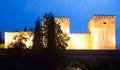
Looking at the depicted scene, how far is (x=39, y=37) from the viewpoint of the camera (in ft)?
127

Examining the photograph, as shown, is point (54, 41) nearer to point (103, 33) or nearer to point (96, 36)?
point (96, 36)

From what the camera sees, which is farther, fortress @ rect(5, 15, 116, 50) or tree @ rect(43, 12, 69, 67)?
fortress @ rect(5, 15, 116, 50)

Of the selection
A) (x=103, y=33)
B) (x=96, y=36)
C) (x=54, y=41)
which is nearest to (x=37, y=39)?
(x=54, y=41)

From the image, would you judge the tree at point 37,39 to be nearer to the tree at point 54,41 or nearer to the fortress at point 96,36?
the tree at point 54,41

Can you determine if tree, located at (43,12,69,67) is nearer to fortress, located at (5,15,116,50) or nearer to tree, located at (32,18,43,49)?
tree, located at (32,18,43,49)

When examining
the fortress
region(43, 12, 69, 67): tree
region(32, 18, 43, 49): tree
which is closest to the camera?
region(43, 12, 69, 67): tree

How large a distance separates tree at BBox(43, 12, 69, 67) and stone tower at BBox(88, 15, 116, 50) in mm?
16510

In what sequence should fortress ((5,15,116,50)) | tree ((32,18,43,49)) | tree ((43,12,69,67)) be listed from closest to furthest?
tree ((43,12,69,67))
tree ((32,18,43,49))
fortress ((5,15,116,50))

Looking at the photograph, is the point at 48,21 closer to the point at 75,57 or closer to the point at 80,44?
the point at 75,57

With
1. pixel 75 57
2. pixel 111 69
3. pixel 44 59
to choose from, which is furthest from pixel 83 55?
pixel 44 59

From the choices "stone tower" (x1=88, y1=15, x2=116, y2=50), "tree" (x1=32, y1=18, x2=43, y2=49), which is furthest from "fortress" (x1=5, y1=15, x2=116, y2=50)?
"tree" (x1=32, y1=18, x2=43, y2=49)

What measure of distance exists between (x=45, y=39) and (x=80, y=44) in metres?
17.9

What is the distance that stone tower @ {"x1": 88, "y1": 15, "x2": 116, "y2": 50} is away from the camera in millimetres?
55062

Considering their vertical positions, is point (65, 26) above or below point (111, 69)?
above
